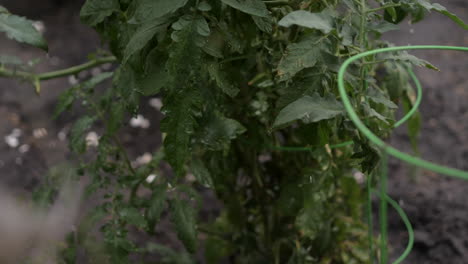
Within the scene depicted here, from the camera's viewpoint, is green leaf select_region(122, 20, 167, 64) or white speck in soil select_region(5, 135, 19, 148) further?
white speck in soil select_region(5, 135, 19, 148)

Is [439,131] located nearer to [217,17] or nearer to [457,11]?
[457,11]

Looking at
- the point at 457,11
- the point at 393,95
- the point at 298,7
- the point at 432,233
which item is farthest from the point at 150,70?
the point at 457,11

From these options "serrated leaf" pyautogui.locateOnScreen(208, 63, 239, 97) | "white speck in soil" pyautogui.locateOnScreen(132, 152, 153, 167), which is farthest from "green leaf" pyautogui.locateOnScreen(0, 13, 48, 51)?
"white speck in soil" pyautogui.locateOnScreen(132, 152, 153, 167)

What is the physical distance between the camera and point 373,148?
2.73ft

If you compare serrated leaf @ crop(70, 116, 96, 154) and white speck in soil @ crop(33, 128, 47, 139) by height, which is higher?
serrated leaf @ crop(70, 116, 96, 154)

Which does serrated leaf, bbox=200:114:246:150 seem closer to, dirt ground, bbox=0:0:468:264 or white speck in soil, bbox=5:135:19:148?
dirt ground, bbox=0:0:468:264

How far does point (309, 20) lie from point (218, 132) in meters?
0.34

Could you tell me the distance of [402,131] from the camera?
2492mm

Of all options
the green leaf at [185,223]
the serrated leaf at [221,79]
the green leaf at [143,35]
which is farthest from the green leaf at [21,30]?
the green leaf at [185,223]

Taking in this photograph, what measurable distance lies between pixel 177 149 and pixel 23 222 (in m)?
1.26

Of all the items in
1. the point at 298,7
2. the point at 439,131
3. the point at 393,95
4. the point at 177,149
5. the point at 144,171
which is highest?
the point at 298,7

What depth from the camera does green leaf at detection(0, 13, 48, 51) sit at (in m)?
0.92

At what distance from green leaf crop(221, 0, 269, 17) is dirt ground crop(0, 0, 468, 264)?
1172 mm

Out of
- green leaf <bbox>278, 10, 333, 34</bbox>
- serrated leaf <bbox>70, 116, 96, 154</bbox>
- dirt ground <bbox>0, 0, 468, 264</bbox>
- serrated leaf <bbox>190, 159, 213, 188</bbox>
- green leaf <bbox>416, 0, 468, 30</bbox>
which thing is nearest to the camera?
green leaf <bbox>278, 10, 333, 34</bbox>
